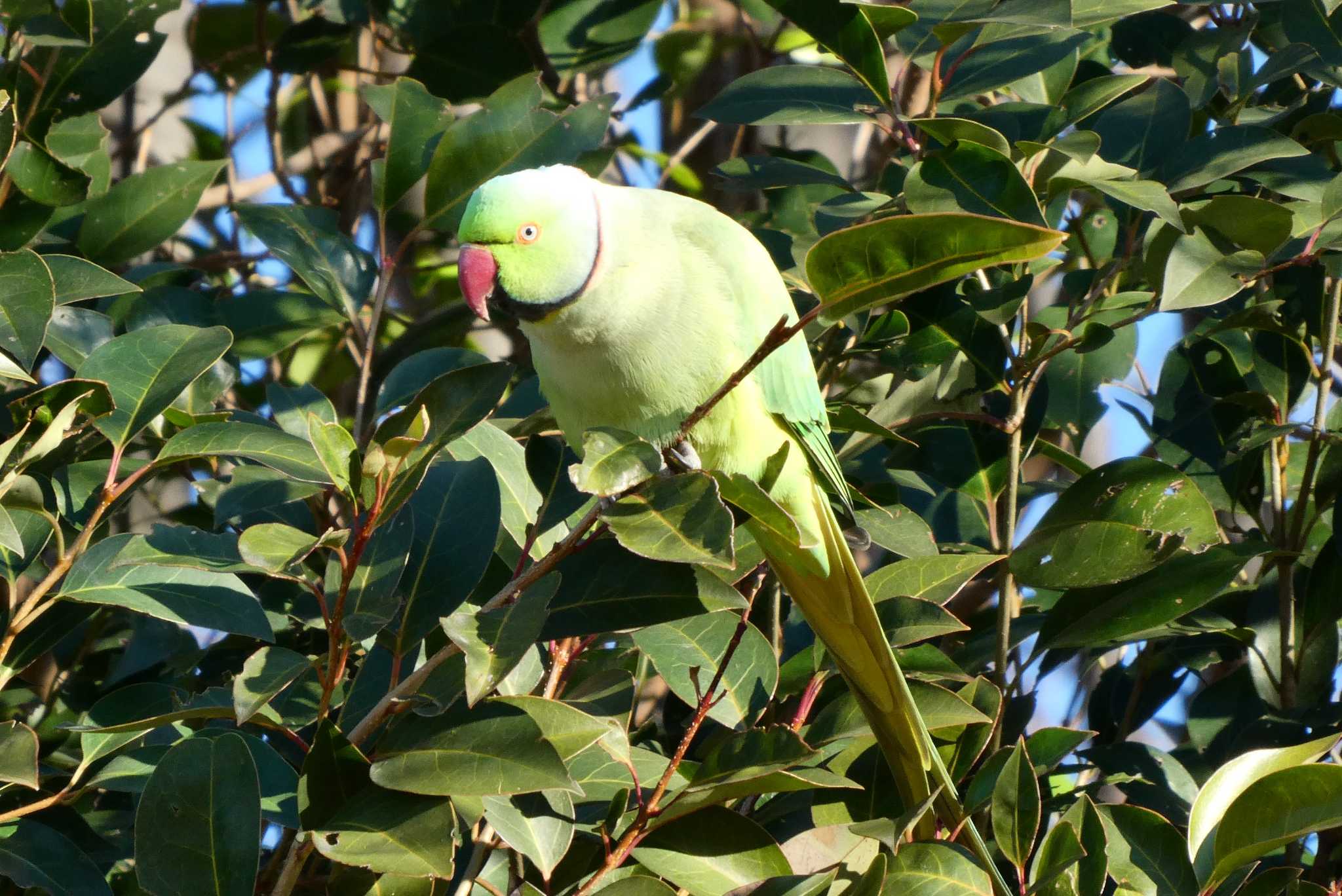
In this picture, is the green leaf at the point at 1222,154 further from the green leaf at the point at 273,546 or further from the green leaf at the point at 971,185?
the green leaf at the point at 273,546

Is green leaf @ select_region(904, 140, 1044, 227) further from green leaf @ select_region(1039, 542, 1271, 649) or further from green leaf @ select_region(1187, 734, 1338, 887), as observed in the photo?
green leaf @ select_region(1187, 734, 1338, 887)

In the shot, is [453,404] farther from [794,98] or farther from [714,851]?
[794,98]

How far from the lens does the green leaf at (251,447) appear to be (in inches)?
54.2

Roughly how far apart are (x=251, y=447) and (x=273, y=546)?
24 centimetres

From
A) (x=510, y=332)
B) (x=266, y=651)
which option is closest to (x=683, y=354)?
(x=266, y=651)

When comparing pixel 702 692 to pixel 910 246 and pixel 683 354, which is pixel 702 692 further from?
pixel 910 246

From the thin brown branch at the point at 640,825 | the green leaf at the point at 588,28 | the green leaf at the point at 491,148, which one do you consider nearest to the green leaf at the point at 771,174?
the green leaf at the point at 491,148

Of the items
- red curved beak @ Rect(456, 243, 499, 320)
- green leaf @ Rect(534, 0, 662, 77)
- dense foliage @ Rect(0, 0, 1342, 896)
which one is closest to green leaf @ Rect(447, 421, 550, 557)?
dense foliage @ Rect(0, 0, 1342, 896)

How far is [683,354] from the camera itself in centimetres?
166

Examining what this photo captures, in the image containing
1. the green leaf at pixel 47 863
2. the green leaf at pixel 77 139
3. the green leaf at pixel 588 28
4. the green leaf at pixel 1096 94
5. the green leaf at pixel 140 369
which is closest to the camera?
the green leaf at pixel 47 863

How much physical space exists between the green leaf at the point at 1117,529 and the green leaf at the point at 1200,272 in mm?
261

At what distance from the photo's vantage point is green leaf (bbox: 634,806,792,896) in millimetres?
1360

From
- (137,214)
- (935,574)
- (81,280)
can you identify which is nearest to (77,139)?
(137,214)

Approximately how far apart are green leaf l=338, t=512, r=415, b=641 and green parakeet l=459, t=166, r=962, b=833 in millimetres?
362
